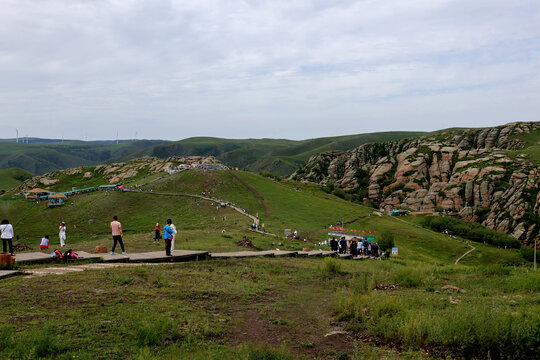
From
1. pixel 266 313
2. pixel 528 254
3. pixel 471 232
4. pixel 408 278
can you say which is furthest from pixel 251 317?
pixel 471 232

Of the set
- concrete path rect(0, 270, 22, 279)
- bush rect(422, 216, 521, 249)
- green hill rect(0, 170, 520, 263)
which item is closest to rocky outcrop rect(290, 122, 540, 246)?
bush rect(422, 216, 521, 249)

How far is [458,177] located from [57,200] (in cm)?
12062

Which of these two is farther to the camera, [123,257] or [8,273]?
[123,257]

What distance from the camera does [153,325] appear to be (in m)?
8.42

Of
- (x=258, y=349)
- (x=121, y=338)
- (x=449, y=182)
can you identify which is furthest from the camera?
(x=449, y=182)

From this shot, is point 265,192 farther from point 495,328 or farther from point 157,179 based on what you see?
point 495,328

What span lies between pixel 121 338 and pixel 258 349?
318 centimetres

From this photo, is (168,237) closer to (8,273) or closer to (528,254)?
(8,273)

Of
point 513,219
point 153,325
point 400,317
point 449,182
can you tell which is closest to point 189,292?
point 153,325

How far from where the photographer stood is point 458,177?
123312mm

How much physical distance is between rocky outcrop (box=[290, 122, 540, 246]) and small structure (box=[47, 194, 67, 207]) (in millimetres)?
94426

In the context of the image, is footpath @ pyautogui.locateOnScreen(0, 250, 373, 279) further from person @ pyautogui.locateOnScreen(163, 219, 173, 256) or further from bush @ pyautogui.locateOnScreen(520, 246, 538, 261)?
bush @ pyautogui.locateOnScreen(520, 246, 538, 261)

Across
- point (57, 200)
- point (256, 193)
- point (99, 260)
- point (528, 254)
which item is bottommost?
point (528, 254)

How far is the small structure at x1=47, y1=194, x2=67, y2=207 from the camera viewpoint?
83875mm
